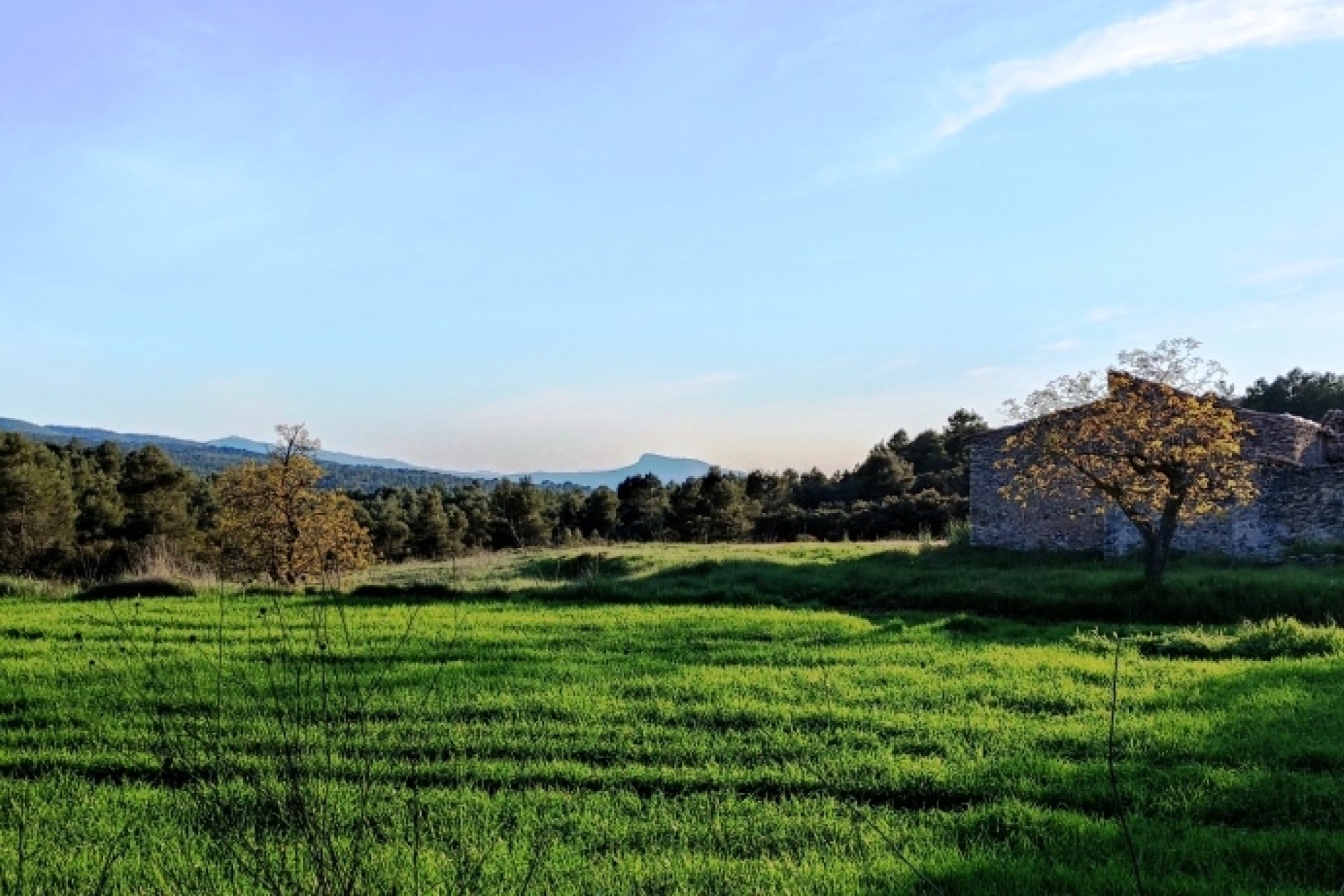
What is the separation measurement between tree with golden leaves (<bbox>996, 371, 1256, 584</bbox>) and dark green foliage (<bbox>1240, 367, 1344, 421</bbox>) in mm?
32811

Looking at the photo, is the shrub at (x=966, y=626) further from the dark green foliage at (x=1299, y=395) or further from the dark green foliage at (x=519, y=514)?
Result: the dark green foliage at (x=519, y=514)

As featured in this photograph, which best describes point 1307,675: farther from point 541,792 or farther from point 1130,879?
point 541,792

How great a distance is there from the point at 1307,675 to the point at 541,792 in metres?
7.91

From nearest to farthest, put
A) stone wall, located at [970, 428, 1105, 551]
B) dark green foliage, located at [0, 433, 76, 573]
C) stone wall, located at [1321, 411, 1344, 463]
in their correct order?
stone wall, located at [1321, 411, 1344, 463] → stone wall, located at [970, 428, 1105, 551] → dark green foliage, located at [0, 433, 76, 573]

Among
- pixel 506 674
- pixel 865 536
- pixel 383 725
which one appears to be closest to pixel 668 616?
pixel 506 674

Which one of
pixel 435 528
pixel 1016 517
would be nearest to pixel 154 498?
pixel 435 528

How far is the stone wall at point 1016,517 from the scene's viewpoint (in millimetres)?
28344

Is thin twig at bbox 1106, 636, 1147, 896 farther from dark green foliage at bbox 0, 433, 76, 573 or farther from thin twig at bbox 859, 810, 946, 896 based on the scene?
dark green foliage at bbox 0, 433, 76, 573

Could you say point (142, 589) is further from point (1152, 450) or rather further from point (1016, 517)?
point (1016, 517)

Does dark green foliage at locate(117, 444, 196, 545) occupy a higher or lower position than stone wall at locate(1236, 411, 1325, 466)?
lower

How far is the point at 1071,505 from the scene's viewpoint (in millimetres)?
28484

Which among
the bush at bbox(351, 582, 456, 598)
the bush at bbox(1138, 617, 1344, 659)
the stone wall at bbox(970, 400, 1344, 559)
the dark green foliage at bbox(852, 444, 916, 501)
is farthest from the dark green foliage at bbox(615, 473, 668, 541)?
the bush at bbox(1138, 617, 1344, 659)

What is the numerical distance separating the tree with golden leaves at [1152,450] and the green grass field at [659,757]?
24.0 feet

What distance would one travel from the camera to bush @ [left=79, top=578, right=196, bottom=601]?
1487 cm
